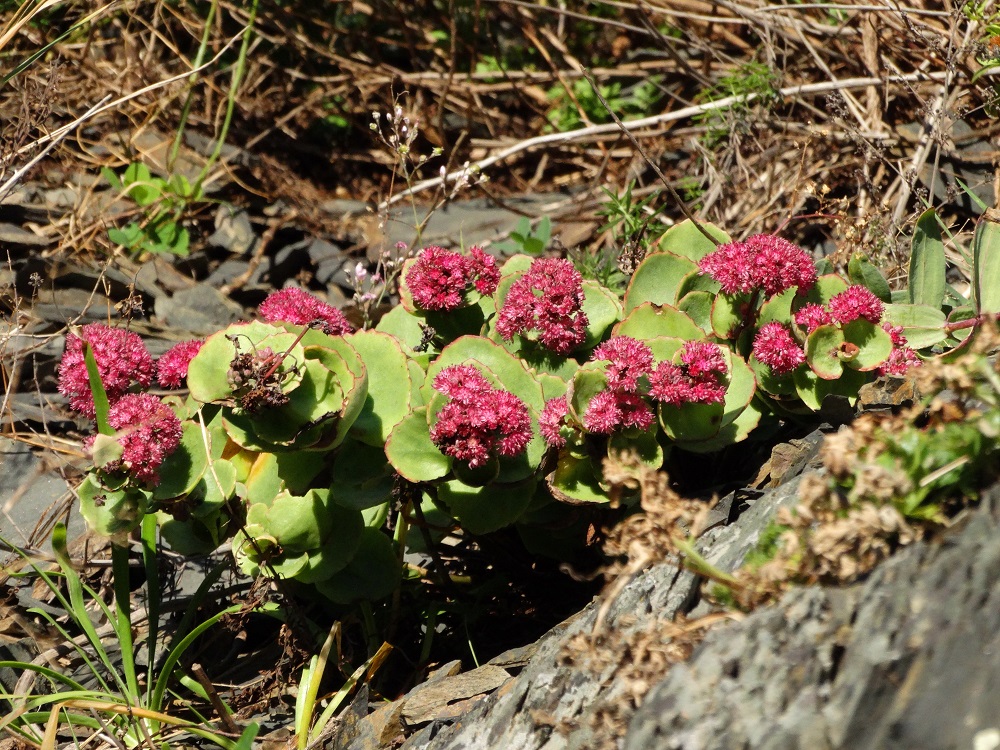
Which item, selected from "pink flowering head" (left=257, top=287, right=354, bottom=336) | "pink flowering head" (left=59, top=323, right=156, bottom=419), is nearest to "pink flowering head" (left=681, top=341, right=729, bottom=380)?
"pink flowering head" (left=257, top=287, right=354, bottom=336)

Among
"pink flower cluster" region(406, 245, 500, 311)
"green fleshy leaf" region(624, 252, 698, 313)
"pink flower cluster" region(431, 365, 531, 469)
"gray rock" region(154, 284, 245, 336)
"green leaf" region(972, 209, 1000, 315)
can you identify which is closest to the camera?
"pink flower cluster" region(431, 365, 531, 469)

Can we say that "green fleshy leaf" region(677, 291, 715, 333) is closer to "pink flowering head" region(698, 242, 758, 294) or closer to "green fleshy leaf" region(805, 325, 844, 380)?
"pink flowering head" region(698, 242, 758, 294)

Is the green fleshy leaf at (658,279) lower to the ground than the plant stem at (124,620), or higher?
higher

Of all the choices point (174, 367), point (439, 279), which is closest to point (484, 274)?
point (439, 279)

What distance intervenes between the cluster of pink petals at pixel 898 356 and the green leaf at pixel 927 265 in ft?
0.63

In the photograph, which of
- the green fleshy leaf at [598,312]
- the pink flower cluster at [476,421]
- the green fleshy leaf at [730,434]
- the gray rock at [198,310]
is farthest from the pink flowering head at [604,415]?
the gray rock at [198,310]

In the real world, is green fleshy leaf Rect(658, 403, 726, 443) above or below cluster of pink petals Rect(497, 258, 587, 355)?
below

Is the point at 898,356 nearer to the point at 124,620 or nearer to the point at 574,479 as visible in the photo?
the point at 574,479

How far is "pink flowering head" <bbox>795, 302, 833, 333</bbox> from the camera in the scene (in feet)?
6.47

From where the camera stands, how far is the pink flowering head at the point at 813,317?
1972 mm

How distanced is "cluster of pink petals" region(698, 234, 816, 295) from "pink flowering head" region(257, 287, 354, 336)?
0.86 metres

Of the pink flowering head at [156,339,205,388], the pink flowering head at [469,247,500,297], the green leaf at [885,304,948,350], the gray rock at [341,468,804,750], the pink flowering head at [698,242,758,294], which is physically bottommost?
the gray rock at [341,468,804,750]

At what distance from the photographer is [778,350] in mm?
2008

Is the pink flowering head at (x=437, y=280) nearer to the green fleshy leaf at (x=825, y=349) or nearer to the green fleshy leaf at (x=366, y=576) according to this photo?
the green fleshy leaf at (x=366, y=576)
